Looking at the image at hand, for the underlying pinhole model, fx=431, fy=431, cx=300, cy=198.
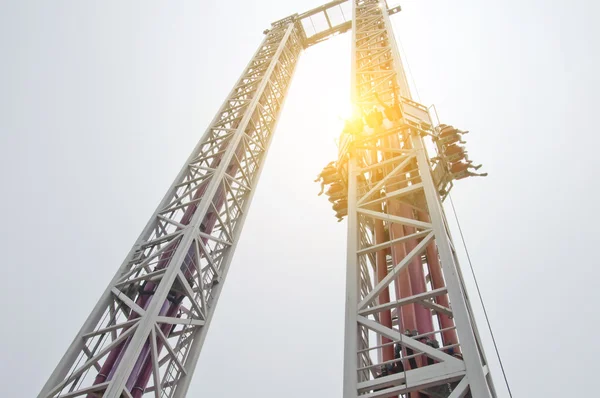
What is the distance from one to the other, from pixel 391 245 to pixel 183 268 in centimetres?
649

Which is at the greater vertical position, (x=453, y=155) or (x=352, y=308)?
(x=453, y=155)

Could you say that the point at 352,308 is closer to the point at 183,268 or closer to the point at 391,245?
the point at 391,245

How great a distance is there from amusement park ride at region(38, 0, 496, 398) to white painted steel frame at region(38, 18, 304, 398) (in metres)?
0.04

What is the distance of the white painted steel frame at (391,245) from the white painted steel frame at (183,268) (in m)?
4.59

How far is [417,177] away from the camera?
843cm

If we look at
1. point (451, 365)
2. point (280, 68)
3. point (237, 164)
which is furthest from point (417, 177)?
point (280, 68)

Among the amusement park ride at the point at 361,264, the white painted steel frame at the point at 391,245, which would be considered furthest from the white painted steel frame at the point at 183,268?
the white painted steel frame at the point at 391,245

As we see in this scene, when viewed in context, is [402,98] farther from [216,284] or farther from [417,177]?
[216,284]

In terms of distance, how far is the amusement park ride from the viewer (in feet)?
18.5

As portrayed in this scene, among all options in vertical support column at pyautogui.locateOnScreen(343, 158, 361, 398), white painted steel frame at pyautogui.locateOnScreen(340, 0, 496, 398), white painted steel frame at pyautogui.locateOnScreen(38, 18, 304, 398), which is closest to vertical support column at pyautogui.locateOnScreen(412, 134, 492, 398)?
white painted steel frame at pyautogui.locateOnScreen(340, 0, 496, 398)

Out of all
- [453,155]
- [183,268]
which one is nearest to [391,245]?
[453,155]

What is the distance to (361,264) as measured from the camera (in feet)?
31.7

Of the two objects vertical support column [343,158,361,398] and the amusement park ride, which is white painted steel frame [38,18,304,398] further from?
vertical support column [343,158,361,398]

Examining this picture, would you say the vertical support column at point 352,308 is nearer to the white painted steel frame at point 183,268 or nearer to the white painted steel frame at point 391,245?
the white painted steel frame at point 391,245
